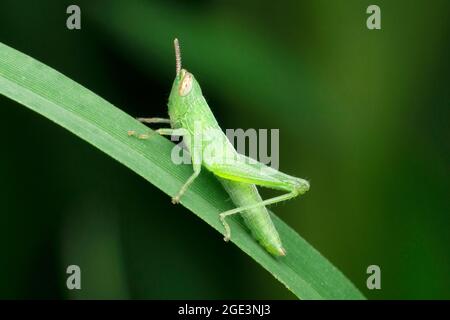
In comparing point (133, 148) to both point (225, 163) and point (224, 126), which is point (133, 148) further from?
point (224, 126)

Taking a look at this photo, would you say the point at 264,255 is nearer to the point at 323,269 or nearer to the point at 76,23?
the point at 323,269

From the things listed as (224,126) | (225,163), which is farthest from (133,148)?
(224,126)

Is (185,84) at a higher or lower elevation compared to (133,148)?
higher

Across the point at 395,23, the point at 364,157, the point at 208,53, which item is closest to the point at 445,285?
the point at 364,157

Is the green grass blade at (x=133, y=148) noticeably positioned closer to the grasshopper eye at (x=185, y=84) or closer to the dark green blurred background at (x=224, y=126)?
the grasshopper eye at (x=185, y=84)

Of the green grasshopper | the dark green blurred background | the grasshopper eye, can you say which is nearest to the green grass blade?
the green grasshopper
